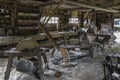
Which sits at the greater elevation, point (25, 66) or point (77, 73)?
point (25, 66)

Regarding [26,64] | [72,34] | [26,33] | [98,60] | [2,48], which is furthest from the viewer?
[72,34]

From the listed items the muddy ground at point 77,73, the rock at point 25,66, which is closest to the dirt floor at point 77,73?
the muddy ground at point 77,73

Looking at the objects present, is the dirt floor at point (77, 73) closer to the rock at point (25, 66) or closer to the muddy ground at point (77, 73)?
the muddy ground at point (77, 73)

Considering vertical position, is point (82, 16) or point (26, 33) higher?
point (82, 16)

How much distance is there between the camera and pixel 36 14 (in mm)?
8414

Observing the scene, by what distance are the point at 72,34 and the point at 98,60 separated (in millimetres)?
4234

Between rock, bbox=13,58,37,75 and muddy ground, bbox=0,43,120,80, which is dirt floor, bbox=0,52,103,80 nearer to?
muddy ground, bbox=0,43,120,80

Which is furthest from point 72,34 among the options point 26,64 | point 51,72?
point 26,64

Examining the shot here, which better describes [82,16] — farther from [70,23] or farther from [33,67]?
[33,67]

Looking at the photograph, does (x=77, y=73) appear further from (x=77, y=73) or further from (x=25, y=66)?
(x=25, y=66)

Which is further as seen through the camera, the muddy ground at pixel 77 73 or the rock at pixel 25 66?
the muddy ground at pixel 77 73

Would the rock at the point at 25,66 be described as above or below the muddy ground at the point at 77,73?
above

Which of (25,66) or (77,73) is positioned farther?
(77,73)

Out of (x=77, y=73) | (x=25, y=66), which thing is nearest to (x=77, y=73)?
(x=77, y=73)
